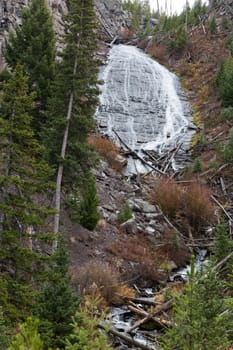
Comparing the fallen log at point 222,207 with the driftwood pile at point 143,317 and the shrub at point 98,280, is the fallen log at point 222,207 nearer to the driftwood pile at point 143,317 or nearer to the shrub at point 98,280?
the driftwood pile at point 143,317

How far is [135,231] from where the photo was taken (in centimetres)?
1859

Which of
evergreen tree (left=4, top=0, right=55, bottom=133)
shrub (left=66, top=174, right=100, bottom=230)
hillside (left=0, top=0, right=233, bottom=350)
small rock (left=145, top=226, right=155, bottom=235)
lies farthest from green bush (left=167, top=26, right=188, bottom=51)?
shrub (left=66, top=174, right=100, bottom=230)

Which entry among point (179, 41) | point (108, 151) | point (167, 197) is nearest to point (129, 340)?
point (167, 197)

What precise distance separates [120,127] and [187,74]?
1416cm

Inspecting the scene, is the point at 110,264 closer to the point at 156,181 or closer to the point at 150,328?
the point at 150,328

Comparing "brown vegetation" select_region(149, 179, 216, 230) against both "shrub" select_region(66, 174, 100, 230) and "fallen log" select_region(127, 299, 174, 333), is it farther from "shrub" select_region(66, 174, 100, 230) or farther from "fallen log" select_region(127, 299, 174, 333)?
"fallen log" select_region(127, 299, 174, 333)

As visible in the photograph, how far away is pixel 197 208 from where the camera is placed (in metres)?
19.5

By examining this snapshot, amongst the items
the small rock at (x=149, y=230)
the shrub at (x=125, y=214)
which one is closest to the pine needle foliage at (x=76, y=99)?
the shrub at (x=125, y=214)

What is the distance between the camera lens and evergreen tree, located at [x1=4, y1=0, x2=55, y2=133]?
1886 cm

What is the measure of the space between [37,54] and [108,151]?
7.12 meters

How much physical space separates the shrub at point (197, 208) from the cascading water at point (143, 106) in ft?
18.9

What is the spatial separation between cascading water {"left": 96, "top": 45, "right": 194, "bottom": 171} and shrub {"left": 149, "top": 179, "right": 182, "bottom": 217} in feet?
13.5

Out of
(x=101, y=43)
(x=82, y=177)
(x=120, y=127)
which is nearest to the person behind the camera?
(x=82, y=177)

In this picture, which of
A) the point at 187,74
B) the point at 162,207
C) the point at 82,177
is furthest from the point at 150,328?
the point at 187,74
